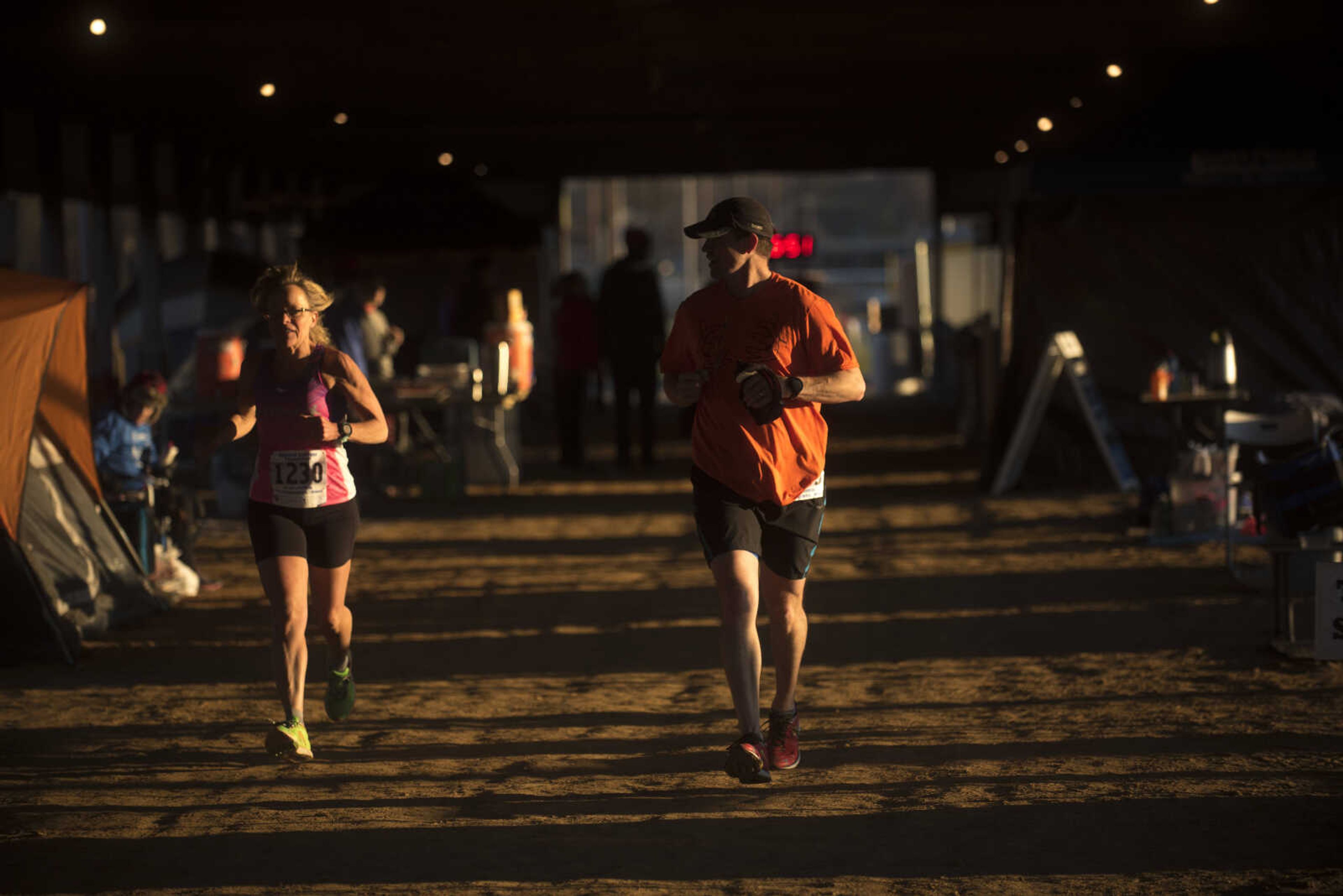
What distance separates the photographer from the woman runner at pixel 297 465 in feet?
21.6

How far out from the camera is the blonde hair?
22.0 feet

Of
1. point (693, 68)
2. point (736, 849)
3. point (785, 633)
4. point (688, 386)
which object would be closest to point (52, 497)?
point (688, 386)

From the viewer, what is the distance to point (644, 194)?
112 metres

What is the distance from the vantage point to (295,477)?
661 cm

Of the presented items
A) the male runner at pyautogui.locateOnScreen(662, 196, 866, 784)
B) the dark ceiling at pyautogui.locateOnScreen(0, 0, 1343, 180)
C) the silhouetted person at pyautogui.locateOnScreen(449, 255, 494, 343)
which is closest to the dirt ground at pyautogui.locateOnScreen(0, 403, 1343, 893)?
the male runner at pyautogui.locateOnScreen(662, 196, 866, 784)

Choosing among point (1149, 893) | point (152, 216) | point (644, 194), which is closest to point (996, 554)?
point (1149, 893)

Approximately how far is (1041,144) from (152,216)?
10310 mm

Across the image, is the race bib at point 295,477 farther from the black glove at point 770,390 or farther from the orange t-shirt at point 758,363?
the black glove at point 770,390

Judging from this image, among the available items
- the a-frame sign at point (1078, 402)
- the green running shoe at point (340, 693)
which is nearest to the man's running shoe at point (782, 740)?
the green running shoe at point (340, 693)

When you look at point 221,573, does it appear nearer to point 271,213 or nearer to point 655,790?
point 655,790

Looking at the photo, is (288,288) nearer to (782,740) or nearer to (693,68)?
(782,740)

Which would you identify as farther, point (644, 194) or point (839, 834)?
point (644, 194)

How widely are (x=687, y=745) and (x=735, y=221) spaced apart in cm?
189

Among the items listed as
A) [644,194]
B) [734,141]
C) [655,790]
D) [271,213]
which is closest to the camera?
[655,790]
